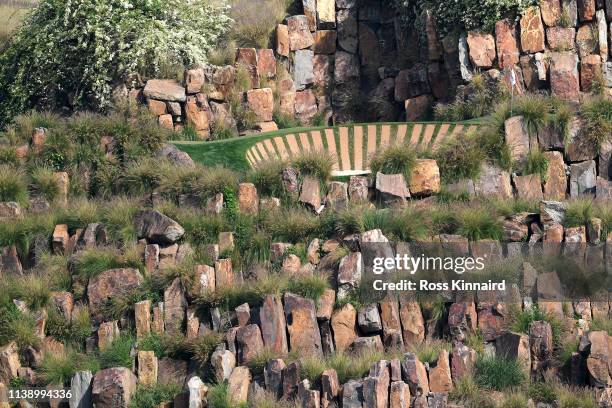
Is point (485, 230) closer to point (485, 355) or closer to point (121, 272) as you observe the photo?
point (485, 355)

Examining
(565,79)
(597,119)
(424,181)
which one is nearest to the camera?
(424,181)

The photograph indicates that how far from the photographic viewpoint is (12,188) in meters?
38.4

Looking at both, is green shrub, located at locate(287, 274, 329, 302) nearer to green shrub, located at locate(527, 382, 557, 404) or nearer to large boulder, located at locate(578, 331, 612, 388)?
green shrub, located at locate(527, 382, 557, 404)

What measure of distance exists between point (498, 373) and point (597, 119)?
6.68 meters

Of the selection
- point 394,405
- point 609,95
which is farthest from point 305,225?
point 609,95

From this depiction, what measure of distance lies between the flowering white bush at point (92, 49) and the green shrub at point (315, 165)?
5.17m

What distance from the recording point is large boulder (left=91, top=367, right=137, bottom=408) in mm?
33812

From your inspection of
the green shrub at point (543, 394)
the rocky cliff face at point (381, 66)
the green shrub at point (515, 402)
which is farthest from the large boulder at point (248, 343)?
the rocky cliff face at point (381, 66)

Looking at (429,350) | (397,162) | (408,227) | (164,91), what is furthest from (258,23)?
(429,350)

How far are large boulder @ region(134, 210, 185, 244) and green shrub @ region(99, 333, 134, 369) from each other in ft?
7.41

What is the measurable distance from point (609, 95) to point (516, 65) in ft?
6.31

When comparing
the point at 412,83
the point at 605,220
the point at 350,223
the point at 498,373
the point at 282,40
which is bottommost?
the point at 498,373

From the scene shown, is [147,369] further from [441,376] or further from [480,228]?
[480,228]

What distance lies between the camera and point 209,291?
35.3m
